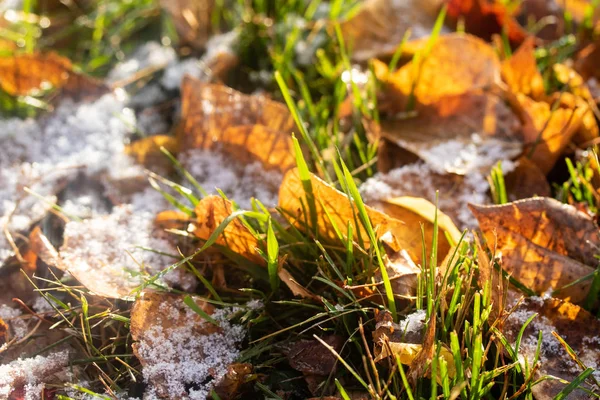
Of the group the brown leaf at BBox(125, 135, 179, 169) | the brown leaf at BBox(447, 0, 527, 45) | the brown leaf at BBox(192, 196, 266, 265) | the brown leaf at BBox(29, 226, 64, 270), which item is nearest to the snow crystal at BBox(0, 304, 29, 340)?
the brown leaf at BBox(29, 226, 64, 270)

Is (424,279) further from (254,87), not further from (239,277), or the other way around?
(254,87)

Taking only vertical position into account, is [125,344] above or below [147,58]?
below

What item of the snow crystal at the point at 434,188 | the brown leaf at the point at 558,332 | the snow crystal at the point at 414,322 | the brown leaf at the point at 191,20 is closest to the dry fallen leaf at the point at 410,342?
the snow crystal at the point at 414,322

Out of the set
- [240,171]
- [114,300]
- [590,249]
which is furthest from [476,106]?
[114,300]

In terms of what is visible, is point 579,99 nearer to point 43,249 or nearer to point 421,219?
point 421,219

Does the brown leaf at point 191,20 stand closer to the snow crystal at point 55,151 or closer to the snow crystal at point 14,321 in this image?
the snow crystal at point 55,151

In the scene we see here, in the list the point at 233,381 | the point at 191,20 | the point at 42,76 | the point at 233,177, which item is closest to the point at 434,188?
the point at 233,177
